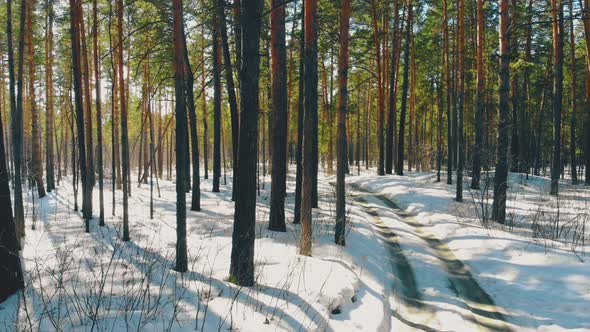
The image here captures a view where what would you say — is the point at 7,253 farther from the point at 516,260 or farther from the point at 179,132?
the point at 516,260

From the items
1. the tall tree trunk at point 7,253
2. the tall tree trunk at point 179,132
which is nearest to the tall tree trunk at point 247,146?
the tall tree trunk at point 179,132

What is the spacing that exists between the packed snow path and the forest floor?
1.2 inches

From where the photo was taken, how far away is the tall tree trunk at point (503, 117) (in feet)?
37.6

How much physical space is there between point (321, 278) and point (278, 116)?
5.06 meters

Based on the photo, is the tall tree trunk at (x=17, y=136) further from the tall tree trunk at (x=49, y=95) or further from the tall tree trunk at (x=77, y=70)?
the tall tree trunk at (x=49, y=95)

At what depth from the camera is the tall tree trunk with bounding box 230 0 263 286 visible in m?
5.69

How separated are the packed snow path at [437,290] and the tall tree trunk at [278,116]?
10.3 feet

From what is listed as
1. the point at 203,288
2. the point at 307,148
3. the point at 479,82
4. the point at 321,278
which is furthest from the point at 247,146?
the point at 479,82

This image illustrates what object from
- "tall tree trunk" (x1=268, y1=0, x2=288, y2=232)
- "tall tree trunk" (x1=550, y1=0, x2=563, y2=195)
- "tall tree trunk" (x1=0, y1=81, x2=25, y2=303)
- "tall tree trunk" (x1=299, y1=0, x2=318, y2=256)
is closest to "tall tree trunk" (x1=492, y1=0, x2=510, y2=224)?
"tall tree trunk" (x1=299, y1=0, x2=318, y2=256)


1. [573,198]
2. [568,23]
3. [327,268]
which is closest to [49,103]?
[327,268]

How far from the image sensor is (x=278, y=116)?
10.2 meters

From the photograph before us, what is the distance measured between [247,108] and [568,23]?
25508 millimetres

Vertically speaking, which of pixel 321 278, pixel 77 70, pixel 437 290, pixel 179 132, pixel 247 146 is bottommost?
pixel 437 290

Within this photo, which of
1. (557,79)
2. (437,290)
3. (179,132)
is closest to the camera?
(179,132)
